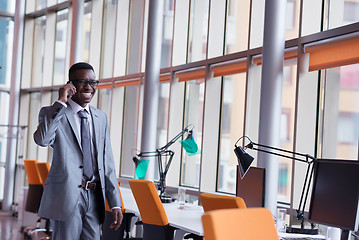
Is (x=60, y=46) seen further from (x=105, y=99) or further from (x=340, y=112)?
(x=340, y=112)

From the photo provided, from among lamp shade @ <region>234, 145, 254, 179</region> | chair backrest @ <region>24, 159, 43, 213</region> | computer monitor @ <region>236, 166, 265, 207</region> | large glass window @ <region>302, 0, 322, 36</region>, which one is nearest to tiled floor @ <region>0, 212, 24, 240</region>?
chair backrest @ <region>24, 159, 43, 213</region>

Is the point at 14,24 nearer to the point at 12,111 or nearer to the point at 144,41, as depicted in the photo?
the point at 12,111

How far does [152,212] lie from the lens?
12.8 ft

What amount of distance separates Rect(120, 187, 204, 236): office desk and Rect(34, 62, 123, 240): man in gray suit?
907mm

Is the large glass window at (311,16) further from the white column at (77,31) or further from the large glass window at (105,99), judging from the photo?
the white column at (77,31)

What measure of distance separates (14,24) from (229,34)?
575 centimetres

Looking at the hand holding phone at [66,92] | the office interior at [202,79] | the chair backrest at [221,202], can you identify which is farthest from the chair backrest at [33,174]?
the hand holding phone at [66,92]

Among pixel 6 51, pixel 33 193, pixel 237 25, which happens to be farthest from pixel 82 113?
pixel 6 51

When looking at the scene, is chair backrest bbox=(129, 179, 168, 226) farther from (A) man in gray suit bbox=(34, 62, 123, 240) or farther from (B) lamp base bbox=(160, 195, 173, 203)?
(B) lamp base bbox=(160, 195, 173, 203)

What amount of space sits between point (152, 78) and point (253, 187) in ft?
11.0

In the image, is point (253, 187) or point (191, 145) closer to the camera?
point (253, 187)

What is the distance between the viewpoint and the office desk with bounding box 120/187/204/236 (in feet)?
11.8

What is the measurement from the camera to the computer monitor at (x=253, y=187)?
11.6 feet

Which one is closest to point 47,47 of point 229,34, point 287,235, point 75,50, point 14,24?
point 14,24
